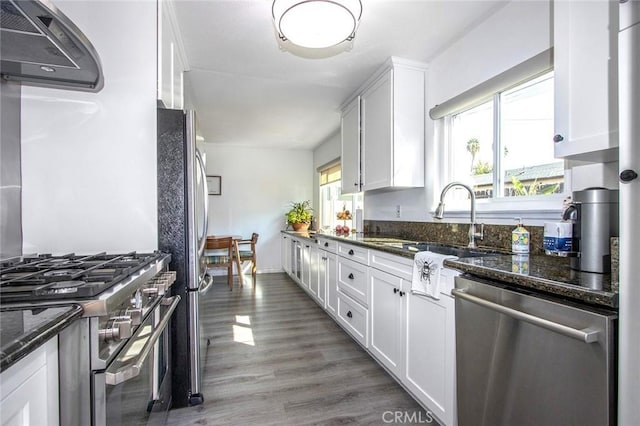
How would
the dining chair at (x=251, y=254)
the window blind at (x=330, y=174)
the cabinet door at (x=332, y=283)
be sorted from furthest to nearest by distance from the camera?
the dining chair at (x=251, y=254) < the window blind at (x=330, y=174) < the cabinet door at (x=332, y=283)

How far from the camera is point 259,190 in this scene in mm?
5805

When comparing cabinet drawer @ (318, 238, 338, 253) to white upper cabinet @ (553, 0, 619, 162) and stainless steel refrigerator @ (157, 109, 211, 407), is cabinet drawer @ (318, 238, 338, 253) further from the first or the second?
white upper cabinet @ (553, 0, 619, 162)

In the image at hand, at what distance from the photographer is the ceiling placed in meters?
1.83

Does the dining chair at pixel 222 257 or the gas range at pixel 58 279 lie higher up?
the gas range at pixel 58 279

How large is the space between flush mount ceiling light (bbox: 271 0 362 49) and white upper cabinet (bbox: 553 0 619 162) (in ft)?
2.83

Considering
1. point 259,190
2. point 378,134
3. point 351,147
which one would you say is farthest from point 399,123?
point 259,190

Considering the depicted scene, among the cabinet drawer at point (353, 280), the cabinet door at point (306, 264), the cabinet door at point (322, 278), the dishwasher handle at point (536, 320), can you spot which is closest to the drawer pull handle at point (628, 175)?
the dishwasher handle at point (536, 320)

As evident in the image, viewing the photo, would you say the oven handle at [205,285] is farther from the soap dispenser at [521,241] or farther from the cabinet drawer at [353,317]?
the soap dispenser at [521,241]

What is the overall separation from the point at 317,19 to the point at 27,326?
A: 61.0 inches

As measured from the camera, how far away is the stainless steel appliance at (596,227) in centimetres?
105

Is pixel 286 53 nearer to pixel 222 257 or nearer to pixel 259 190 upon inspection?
pixel 222 257

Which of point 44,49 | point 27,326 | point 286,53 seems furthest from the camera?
point 286,53

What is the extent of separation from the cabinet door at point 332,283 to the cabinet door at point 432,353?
3.82 ft

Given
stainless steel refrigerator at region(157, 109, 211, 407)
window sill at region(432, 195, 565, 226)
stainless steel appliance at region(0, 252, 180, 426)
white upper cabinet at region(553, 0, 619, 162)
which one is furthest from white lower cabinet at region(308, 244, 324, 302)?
white upper cabinet at region(553, 0, 619, 162)
